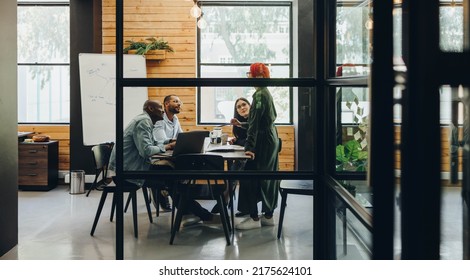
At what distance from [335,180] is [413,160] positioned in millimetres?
1285

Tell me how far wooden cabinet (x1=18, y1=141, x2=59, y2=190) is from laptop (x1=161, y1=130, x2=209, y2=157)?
4.60 metres

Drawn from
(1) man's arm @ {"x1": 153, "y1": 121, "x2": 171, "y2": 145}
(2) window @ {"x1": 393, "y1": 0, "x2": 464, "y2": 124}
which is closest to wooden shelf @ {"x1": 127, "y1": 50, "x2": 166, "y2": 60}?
(1) man's arm @ {"x1": 153, "y1": 121, "x2": 171, "y2": 145}

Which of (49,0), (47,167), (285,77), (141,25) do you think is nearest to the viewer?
(285,77)

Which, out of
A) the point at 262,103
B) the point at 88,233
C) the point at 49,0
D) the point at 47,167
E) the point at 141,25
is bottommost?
the point at 88,233

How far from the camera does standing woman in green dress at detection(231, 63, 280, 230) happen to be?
A: 8.48ft

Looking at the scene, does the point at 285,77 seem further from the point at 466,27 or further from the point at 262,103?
the point at 466,27

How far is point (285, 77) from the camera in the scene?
8.45 ft

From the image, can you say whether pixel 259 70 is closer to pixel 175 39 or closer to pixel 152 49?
pixel 175 39

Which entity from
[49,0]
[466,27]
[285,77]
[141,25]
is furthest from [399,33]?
[49,0]

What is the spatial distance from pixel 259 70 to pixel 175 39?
49.9 inches

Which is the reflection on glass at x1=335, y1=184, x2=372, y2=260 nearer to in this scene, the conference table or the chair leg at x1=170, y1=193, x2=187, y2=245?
the conference table

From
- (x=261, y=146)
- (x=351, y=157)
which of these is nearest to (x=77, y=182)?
(x=261, y=146)

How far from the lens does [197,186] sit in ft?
9.10

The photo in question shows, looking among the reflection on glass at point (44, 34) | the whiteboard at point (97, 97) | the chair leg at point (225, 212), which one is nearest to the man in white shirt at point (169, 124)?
the chair leg at point (225, 212)
